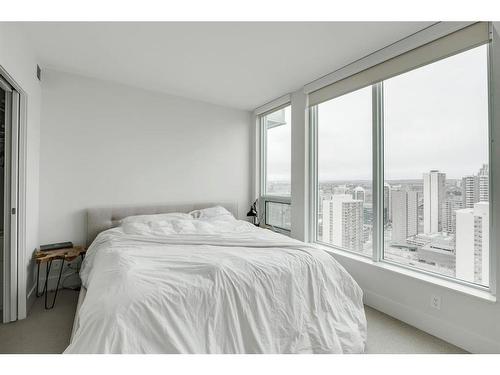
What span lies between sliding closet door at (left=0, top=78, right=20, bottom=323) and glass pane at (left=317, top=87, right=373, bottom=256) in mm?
3127

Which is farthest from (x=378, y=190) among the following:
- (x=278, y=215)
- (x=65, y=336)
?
(x=65, y=336)

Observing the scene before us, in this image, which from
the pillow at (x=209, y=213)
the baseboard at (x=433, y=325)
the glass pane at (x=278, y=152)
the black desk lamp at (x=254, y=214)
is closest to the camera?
the baseboard at (x=433, y=325)

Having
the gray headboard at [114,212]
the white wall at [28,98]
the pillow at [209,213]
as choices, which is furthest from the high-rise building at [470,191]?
the white wall at [28,98]

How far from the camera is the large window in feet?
6.05

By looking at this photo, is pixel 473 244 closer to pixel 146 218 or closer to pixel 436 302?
pixel 436 302

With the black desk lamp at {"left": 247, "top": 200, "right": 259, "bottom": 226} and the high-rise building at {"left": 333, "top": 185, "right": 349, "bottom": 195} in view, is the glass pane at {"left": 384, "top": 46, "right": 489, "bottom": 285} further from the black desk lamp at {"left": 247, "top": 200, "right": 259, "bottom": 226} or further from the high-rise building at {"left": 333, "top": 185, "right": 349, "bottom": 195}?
the black desk lamp at {"left": 247, "top": 200, "right": 259, "bottom": 226}

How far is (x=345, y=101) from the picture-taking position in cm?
286

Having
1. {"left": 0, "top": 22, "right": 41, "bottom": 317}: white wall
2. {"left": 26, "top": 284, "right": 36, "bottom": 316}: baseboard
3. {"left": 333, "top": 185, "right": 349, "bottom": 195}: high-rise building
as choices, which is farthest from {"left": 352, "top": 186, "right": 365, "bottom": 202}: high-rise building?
{"left": 26, "top": 284, "right": 36, "bottom": 316}: baseboard

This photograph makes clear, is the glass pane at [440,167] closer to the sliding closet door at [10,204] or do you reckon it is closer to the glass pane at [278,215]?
the glass pane at [278,215]

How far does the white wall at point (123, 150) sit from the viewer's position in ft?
8.96

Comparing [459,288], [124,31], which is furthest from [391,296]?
[124,31]

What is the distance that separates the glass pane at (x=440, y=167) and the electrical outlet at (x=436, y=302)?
0.23 metres

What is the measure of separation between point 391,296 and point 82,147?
12.0ft

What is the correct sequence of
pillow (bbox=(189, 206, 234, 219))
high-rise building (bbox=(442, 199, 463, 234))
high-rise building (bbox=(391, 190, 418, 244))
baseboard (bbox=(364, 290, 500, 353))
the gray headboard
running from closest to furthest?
baseboard (bbox=(364, 290, 500, 353))
high-rise building (bbox=(442, 199, 463, 234))
high-rise building (bbox=(391, 190, 418, 244))
the gray headboard
pillow (bbox=(189, 206, 234, 219))
